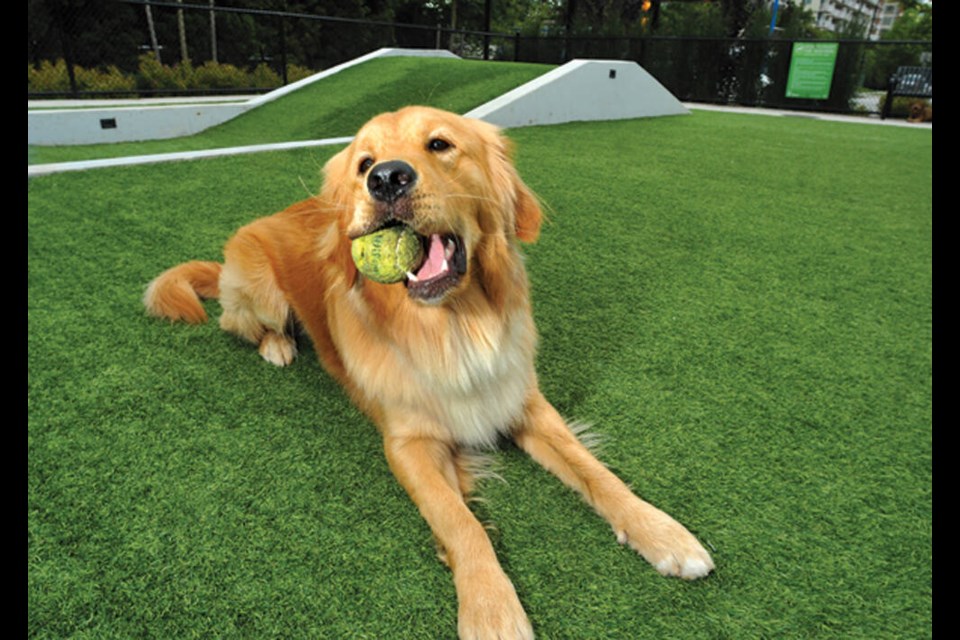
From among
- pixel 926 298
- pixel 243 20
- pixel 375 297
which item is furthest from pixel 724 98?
pixel 375 297

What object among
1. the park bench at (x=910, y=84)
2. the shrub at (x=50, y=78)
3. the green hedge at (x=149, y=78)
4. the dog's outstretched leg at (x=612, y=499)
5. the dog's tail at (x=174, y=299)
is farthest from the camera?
the park bench at (x=910, y=84)

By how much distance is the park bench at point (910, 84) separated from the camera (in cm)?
1314

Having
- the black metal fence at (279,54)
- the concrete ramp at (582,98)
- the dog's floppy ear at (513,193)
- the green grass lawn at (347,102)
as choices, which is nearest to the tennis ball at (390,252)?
the dog's floppy ear at (513,193)

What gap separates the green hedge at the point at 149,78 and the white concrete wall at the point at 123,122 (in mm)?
1769

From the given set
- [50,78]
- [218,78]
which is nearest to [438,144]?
[50,78]

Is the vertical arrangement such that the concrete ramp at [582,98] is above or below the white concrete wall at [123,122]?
above

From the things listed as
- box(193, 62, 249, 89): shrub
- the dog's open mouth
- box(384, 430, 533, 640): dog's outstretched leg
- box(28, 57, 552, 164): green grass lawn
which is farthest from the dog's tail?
box(193, 62, 249, 89): shrub

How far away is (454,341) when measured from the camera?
1.80 m

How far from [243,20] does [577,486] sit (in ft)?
55.8

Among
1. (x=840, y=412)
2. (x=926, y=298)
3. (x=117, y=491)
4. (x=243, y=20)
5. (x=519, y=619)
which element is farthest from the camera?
(x=243, y=20)

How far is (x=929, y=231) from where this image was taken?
458 cm

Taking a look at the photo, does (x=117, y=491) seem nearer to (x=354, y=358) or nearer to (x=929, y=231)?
(x=354, y=358)

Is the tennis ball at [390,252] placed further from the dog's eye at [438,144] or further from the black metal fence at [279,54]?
the black metal fence at [279,54]

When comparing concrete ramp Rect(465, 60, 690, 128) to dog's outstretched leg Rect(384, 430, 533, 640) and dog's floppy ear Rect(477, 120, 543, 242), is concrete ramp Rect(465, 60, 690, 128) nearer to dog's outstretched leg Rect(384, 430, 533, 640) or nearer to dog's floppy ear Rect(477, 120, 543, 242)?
dog's floppy ear Rect(477, 120, 543, 242)
